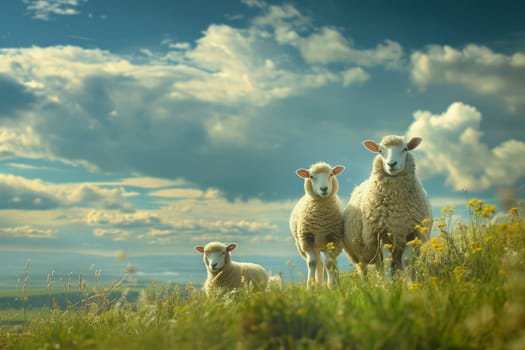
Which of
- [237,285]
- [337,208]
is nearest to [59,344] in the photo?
[237,285]

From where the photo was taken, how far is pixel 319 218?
35.9 feet

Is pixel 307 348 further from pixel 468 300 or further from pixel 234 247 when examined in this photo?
pixel 234 247

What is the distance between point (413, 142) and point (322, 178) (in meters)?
2.03

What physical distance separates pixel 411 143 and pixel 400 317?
6.24m

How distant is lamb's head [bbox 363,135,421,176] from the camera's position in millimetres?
9664

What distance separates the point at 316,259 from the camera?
11180mm

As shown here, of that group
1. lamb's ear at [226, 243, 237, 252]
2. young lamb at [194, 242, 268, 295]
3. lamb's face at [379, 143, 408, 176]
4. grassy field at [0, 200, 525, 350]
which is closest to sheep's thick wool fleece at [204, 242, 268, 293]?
young lamb at [194, 242, 268, 295]

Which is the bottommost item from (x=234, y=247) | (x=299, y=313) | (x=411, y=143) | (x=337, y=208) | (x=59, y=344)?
(x=59, y=344)

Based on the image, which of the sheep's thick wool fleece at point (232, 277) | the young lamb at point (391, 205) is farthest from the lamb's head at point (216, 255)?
the young lamb at point (391, 205)

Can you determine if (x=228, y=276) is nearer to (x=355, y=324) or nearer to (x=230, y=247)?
(x=230, y=247)

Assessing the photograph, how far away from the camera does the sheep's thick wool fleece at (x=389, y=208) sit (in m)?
9.62

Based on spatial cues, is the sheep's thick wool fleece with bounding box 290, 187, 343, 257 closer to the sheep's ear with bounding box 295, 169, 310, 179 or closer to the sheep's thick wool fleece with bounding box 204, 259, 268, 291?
the sheep's ear with bounding box 295, 169, 310, 179

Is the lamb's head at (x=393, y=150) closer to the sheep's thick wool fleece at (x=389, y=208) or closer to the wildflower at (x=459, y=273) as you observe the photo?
the sheep's thick wool fleece at (x=389, y=208)

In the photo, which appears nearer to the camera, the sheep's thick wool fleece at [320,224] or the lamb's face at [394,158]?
the lamb's face at [394,158]
